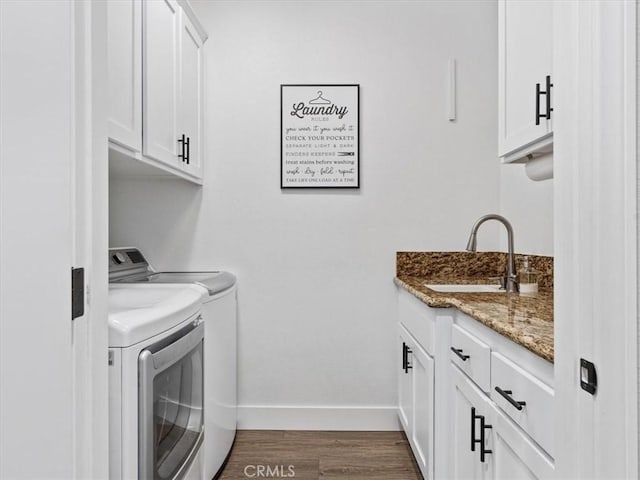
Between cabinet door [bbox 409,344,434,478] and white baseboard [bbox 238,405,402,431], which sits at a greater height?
cabinet door [bbox 409,344,434,478]

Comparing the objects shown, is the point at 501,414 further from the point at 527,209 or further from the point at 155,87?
the point at 155,87

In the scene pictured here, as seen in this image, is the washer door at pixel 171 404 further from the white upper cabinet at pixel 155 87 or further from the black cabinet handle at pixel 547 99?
the black cabinet handle at pixel 547 99

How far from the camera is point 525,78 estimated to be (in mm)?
1428

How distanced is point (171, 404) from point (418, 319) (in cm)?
108

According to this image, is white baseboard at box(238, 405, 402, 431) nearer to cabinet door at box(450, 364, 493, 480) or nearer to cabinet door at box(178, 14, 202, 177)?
cabinet door at box(450, 364, 493, 480)

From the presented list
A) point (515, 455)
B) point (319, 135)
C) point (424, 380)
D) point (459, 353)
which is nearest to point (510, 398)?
point (515, 455)

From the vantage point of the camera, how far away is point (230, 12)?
2.77m

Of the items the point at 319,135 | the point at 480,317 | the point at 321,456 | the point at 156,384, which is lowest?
the point at 321,456

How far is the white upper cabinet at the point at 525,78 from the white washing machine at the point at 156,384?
1.17 metres

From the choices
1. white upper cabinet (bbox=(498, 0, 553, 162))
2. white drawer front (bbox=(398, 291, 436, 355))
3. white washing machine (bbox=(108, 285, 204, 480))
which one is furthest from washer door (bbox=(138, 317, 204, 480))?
white upper cabinet (bbox=(498, 0, 553, 162))

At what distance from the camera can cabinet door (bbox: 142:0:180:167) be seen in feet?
6.09

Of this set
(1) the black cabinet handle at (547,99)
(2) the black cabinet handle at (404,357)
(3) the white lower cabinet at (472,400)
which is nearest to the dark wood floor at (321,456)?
(3) the white lower cabinet at (472,400)

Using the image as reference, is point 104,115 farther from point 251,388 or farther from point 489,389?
Result: point 251,388

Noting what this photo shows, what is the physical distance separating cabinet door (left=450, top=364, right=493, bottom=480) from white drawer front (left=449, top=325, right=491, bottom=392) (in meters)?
0.03
